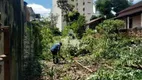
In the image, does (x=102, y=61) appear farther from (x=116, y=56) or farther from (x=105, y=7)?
(x=105, y=7)

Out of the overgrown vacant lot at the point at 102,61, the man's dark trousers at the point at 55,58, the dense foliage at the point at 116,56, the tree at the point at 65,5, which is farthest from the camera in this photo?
the tree at the point at 65,5

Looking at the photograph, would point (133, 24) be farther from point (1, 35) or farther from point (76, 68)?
point (1, 35)

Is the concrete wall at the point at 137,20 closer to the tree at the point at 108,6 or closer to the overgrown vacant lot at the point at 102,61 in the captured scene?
the overgrown vacant lot at the point at 102,61


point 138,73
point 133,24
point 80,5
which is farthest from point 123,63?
point 80,5

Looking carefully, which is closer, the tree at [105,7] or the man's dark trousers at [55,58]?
the man's dark trousers at [55,58]

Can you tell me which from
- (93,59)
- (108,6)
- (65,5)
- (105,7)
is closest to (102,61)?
(93,59)

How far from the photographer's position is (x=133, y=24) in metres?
29.9

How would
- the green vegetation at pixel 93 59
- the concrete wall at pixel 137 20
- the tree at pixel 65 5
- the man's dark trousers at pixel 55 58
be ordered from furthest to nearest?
1. the tree at pixel 65 5
2. the concrete wall at pixel 137 20
3. the man's dark trousers at pixel 55 58
4. the green vegetation at pixel 93 59

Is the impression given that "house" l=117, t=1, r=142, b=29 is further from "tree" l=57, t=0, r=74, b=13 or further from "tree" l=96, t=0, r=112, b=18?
"tree" l=57, t=0, r=74, b=13

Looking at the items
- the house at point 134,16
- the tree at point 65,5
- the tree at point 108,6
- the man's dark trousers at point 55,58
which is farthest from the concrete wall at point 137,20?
the tree at point 65,5

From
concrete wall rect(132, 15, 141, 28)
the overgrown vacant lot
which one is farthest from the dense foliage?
concrete wall rect(132, 15, 141, 28)

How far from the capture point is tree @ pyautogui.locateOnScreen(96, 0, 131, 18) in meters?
49.9

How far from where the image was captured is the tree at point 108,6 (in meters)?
49.9

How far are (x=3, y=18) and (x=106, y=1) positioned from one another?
151 feet
